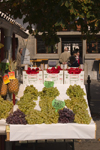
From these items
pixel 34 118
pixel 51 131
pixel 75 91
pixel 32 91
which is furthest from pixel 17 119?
pixel 75 91

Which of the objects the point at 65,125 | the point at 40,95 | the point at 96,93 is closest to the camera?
the point at 65,125

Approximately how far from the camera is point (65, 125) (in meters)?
4.62

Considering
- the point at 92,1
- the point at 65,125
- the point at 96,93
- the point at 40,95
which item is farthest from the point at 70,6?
the point at 96,93

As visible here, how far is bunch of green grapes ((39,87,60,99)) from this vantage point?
19.8 feet

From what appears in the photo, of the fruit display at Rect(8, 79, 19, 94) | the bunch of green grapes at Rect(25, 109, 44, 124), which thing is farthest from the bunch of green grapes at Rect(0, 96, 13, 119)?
the bunch of green grapes at Rect(25, 109, 44, 124)

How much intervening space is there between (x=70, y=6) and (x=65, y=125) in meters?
3.71

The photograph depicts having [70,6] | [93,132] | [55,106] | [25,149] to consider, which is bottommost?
[25,149]

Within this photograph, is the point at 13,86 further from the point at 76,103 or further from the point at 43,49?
the point at 43,49

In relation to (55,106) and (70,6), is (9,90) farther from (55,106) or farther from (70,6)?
(70,6)

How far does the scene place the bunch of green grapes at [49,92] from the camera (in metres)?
6.03

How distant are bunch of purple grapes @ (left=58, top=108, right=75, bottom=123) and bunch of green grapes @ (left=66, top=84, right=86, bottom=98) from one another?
1.13 meters

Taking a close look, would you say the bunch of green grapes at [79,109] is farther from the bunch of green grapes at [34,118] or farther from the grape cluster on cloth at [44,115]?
the bunch of green grapes at [34,118]

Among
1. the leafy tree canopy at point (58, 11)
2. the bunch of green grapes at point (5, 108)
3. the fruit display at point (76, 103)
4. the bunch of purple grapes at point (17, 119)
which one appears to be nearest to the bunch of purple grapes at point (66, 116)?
the fruit display at point (76, 103)

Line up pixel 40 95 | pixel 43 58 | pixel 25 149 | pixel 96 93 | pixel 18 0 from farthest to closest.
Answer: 1. pixel 43 58
2. pixel 96 93
3. pixel 18 0
4. pixel 25 149
5. pixel 40 95
